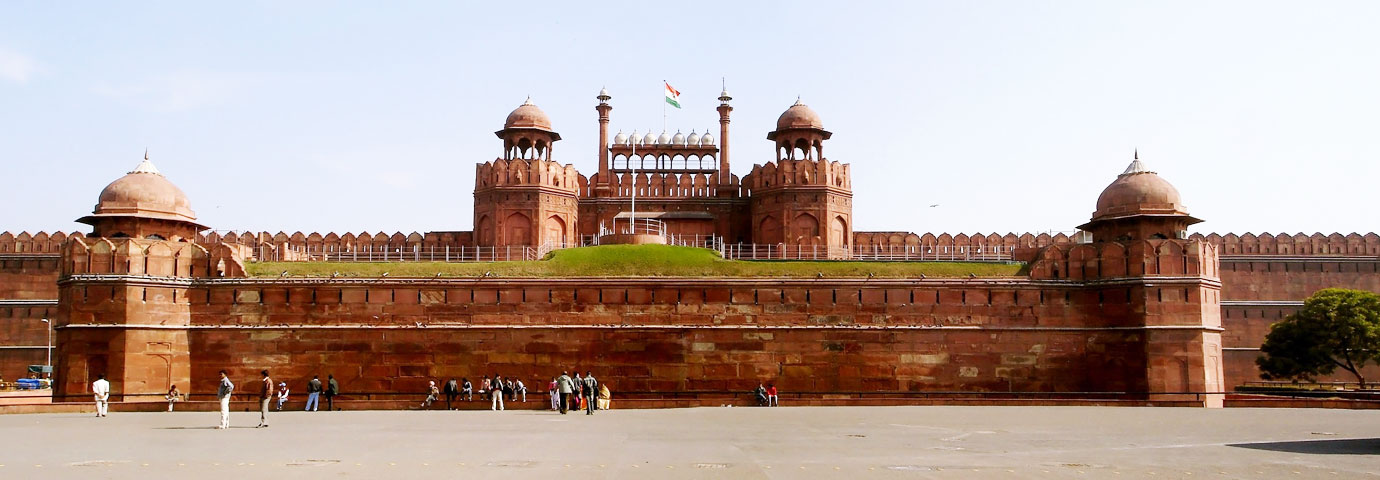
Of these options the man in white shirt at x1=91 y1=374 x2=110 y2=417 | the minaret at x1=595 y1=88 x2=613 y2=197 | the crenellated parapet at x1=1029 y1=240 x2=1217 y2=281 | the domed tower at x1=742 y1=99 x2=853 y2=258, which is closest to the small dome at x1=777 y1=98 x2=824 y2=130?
the domed tower at x1=742 y1=99 x2=853 y2=258

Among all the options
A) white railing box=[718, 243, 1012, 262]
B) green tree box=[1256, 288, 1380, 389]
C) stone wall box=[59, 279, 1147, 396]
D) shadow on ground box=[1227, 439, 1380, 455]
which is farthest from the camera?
green tree box=[1256, 288, 1380, 389]

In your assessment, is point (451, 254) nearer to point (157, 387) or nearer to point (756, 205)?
point (756, 205)

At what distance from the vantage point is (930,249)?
4594 centimetres

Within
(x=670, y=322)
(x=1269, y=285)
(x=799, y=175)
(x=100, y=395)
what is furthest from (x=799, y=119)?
(x=100, y=395)

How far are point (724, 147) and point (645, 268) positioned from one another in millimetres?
15701

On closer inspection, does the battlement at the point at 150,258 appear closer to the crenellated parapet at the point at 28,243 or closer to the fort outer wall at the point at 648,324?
the fort outer wall at the point at 648,324

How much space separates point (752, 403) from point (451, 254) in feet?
58.1

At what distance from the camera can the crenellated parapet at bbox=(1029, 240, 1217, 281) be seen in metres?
32.4

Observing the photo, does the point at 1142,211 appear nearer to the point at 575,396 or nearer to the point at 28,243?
the point at 575,396

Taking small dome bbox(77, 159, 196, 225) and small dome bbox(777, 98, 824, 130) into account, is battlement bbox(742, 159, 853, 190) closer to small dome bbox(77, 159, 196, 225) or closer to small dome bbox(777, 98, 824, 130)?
small dome bbox(777, 98, 824, 130)

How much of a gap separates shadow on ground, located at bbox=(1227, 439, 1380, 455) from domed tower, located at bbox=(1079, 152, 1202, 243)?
17349mm

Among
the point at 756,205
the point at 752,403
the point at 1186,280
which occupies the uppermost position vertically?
the point at 756,205

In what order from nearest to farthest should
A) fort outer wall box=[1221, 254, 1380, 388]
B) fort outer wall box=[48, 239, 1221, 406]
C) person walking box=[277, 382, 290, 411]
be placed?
person walking box=[277, 382, 290, 411] < fort outer wall box=[48, 239, 1221, 406] < fort outer wall box=[1221, 254, 1380, 388]


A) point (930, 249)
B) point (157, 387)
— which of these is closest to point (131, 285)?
point (157, 387)
